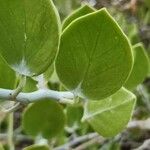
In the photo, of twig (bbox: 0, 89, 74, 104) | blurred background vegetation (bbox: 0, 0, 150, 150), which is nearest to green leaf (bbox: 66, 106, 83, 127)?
blurred background vegetation (bbox: 0, 0, 150, 150)

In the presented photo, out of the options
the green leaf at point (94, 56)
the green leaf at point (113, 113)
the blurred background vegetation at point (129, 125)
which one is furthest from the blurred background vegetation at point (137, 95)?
the green leaf at point (94, 56)

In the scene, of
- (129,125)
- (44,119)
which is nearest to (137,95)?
(129,125)

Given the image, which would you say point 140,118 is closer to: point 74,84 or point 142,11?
point 142,11

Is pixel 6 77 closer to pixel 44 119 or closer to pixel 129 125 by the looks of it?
pixel 44 119

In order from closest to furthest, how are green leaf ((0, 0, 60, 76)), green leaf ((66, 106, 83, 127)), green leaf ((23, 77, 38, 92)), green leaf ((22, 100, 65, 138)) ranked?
green leaf ((0, 0, 60, 76)) < green leaf ((23, 77, 38, 92)) < green leaf ((22, 100, 65, 138)) < green leaf ((66, 106, 83, 127))

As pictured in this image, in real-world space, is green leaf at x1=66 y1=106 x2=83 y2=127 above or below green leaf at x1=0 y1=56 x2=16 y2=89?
below

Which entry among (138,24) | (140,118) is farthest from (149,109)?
(138,24)

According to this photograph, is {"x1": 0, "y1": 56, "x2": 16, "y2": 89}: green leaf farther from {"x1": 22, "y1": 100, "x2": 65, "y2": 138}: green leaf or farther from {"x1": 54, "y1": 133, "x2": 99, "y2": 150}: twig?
{"x1": 54, "y1": 133, "x2": 99, "y2": 150}: twig
